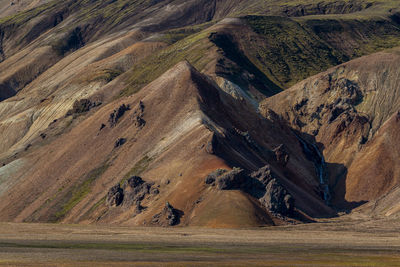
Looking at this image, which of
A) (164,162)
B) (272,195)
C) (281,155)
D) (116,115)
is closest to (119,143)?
(116,115)

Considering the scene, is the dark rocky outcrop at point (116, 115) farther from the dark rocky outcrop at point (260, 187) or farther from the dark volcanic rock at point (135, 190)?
the dark rocky outcrop at point (260, 187)

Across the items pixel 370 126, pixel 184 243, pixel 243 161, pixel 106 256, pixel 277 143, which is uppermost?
pixel 106 256

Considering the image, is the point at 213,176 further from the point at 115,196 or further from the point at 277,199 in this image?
the point at 115,196

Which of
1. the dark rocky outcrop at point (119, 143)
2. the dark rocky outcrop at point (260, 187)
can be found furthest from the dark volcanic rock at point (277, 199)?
the dark rocky outcrop at point (119, 143)

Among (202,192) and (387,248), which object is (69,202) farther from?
(387,248)

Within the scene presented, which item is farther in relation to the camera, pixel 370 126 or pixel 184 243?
pixel 370 126

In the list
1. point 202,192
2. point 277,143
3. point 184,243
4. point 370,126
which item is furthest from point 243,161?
point 370,126

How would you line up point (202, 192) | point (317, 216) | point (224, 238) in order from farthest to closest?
point (317, 216) → point (202, 192) → point (224, 238)

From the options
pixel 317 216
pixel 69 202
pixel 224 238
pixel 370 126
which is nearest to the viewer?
pixel 224 238
